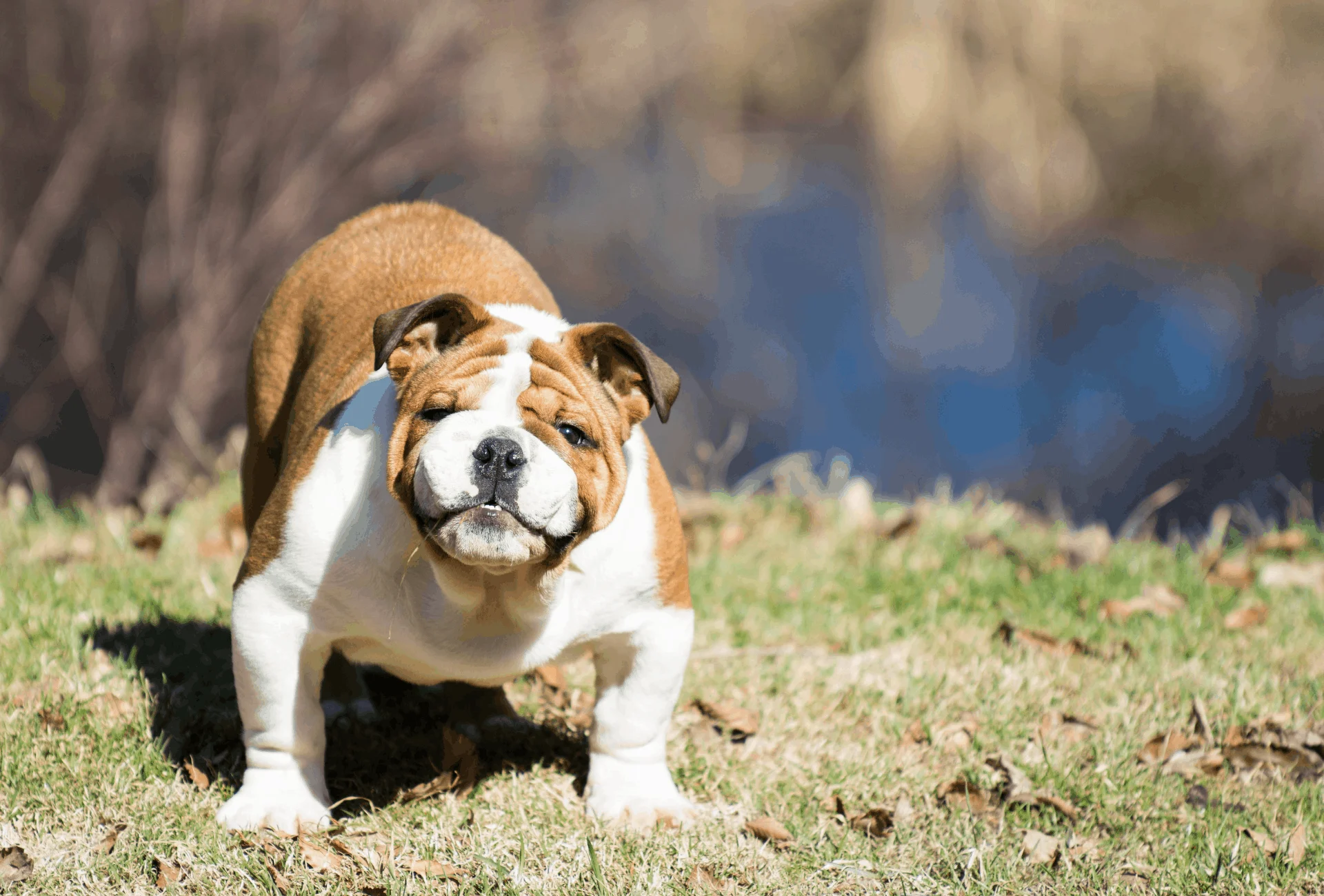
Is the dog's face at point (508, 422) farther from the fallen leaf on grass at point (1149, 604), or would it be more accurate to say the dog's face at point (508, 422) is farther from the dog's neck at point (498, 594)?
the fallen leaf on grass at point (1149, 604)

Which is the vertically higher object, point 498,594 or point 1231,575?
point 498,594

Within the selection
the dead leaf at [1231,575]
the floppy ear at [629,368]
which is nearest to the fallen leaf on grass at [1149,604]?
the dead leaf at [1231,575]

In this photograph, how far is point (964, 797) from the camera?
11.8ft

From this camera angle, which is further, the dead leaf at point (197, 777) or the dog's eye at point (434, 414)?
the dead leaf at point (197, 777)

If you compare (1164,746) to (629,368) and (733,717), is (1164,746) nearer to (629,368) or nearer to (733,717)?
(733,717)

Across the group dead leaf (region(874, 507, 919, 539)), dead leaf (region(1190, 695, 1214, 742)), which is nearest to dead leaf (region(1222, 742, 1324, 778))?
dead leaf (region(1190, 695, 1214, 742))

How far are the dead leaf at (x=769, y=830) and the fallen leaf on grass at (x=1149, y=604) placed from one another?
7.17ft

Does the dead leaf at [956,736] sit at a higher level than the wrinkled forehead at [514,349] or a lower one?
lower

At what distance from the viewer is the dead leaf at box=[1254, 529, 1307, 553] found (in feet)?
20.0

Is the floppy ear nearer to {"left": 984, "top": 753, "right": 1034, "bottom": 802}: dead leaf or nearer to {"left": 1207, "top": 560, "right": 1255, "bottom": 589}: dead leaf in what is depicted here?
{"left": 984, "top": 753, "right": 1034, "bottom": 802}: dead leaf

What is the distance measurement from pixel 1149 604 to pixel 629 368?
2885mm

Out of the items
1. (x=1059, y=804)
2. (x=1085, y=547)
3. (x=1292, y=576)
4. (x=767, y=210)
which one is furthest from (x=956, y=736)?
(x=767, y=210)

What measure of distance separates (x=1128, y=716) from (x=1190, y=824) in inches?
27.2

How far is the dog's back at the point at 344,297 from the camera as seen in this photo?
11.8 feet
